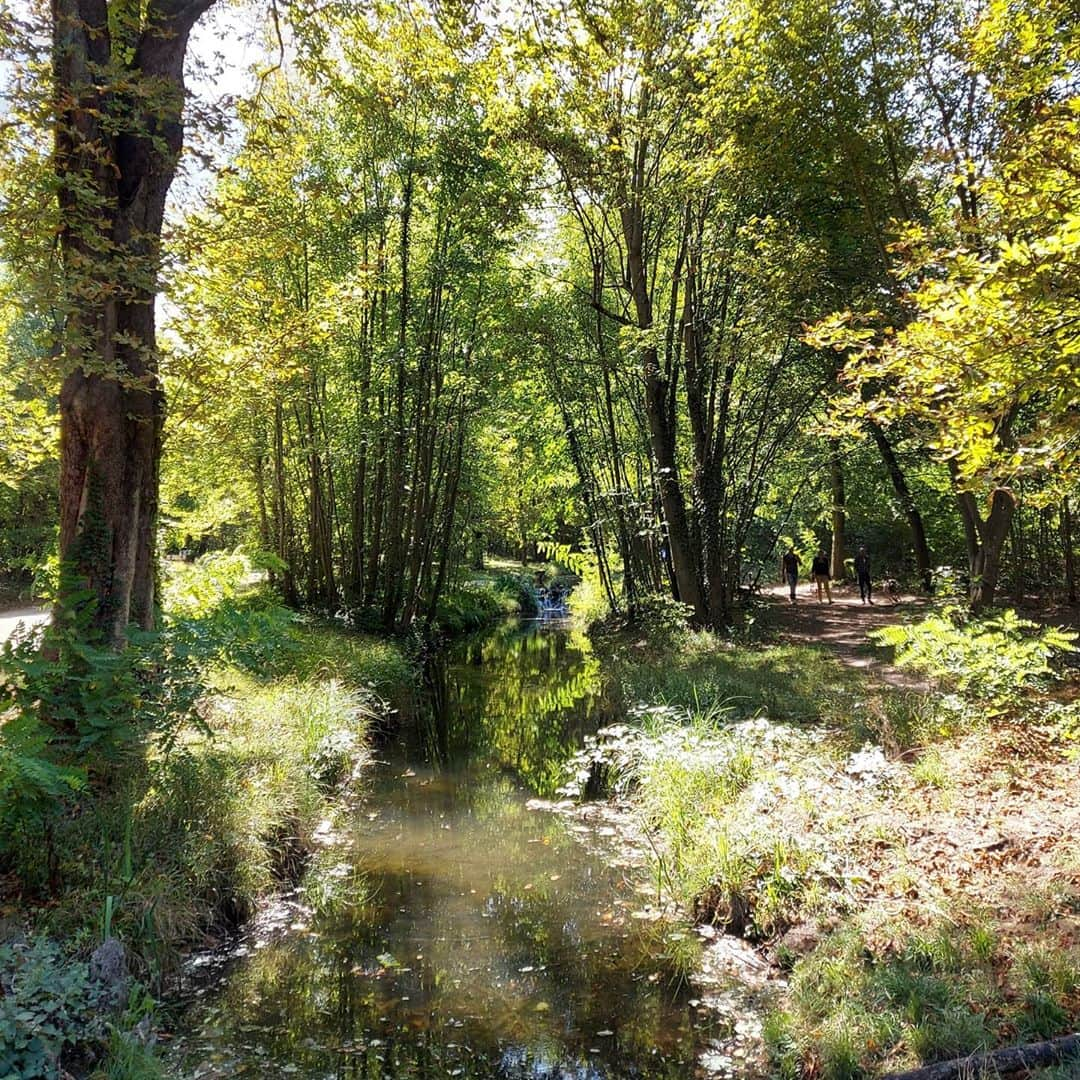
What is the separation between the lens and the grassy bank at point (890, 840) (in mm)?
3264

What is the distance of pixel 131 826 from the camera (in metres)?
4.43

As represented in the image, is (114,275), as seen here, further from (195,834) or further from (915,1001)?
(915,1001)

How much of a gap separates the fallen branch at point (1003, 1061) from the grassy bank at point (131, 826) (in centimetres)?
310

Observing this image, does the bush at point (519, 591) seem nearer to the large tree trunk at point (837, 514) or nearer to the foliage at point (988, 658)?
the large tree trunk at point (837, 514)

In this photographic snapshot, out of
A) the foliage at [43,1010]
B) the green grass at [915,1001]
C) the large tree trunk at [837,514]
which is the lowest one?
the green grass at [915,1001]

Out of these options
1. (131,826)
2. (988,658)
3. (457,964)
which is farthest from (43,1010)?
(988,658)

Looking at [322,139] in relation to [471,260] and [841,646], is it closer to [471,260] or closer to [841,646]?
[471,260]

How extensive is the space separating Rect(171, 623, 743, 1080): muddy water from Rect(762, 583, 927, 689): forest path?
187 inches

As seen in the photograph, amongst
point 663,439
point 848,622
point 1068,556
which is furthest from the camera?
point 848,622

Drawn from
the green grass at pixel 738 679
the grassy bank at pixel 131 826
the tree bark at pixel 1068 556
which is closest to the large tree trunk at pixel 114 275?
the grassy bank at pixel 131 826

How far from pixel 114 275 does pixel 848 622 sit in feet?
45.3

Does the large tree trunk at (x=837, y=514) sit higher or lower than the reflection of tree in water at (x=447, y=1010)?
higher

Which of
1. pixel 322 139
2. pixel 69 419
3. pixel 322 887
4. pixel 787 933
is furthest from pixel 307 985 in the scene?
pixel 322 139

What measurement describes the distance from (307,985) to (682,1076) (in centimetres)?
211
